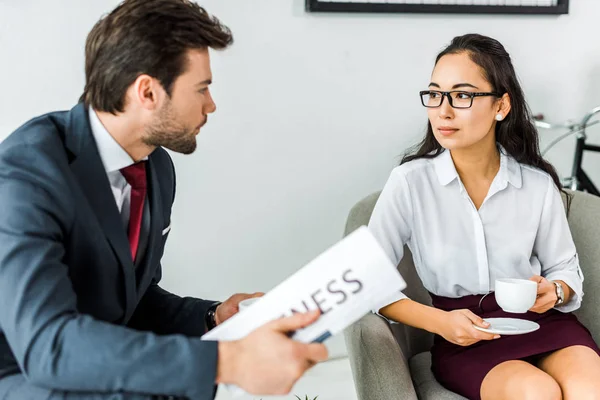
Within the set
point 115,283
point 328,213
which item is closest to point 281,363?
point 115,283

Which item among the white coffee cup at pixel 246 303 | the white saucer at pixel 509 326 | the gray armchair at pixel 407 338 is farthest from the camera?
the gray armchair at pixel 407 338

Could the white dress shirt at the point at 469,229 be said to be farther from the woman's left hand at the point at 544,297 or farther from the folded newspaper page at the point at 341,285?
the folded newspaper page at the point at 341,285

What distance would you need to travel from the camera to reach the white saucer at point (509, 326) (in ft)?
5.48

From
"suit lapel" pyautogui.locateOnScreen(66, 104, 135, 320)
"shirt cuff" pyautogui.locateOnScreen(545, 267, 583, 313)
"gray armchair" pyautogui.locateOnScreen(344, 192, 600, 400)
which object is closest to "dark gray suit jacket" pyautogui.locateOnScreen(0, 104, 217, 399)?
"suit lapel" pyautogui.locateOnScreen(66, 104, 135, 320)

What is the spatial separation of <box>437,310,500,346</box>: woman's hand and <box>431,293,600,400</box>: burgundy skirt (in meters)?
0.08

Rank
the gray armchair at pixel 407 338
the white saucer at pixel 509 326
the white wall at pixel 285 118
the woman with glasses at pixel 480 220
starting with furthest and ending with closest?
the white wall at pixel 285 118 → the woman with glasses at pixel 480 220 → the gray armchair at pixel 407 338 → the white saucer at pixel 509 326

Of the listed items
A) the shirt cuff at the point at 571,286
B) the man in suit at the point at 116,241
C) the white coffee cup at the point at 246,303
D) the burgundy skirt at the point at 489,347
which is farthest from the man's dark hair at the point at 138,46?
the shirt cuff at the point at 571,286

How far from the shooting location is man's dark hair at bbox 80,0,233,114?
4.65 feet

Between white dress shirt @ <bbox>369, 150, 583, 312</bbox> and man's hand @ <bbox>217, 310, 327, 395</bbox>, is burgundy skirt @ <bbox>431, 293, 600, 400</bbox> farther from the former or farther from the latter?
man's hand @ <bbox>217, 310, 327, 395</bbox>

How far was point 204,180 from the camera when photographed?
2.44 metres

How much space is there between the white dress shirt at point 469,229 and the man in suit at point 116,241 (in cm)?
59

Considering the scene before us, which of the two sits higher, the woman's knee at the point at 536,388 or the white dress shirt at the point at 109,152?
the white dress shirt at the point at 109,152

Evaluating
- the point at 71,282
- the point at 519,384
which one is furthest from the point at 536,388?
the point at 71,282

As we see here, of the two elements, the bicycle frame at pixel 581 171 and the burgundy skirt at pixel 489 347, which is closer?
the burgundy skirt at pixel 489 347
